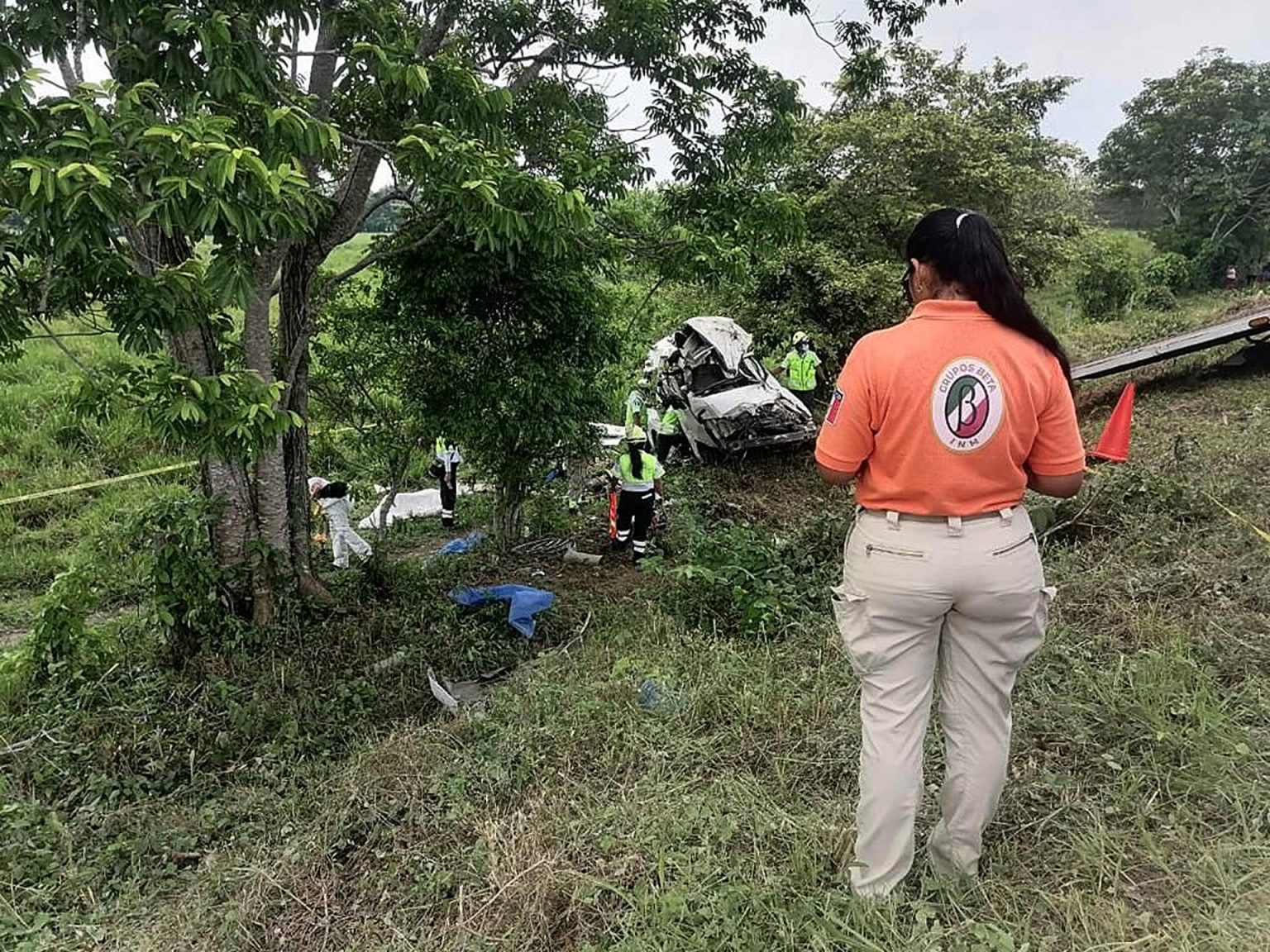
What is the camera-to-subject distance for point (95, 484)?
10.6m

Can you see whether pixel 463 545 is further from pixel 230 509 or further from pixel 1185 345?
pixel 1185 345

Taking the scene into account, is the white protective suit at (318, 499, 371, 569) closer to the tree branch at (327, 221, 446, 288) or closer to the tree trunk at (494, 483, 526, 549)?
the tree trunk at (494, 483, 526, 549)

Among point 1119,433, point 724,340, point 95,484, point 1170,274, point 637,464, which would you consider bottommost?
point 95,484

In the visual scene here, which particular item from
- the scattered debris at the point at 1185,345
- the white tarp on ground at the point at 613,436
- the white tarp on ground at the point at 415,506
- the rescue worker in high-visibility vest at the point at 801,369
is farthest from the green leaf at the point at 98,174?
the rescue worker in high-visibility vest at the point at 801,369

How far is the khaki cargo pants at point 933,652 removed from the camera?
1894 mm

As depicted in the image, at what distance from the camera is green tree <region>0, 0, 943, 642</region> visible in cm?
273

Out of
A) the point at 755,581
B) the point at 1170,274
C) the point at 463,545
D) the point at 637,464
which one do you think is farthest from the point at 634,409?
the point at 1170,274

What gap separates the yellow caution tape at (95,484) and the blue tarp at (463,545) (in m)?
3.65

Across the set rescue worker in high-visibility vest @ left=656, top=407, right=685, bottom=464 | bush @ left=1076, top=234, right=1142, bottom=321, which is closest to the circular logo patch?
rescue worker in high-visibility vest @ left=656, top=407, right=685, bottom=464

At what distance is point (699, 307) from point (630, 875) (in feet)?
45.1

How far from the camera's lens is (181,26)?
3037 mm

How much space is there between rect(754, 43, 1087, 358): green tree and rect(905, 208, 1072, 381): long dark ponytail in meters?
10.5

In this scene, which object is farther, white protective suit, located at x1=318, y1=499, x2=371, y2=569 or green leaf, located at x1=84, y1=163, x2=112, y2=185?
white protective suit, located at x1=318, y1=499, x2=371, y2=569

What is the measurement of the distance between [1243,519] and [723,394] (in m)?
5.69
